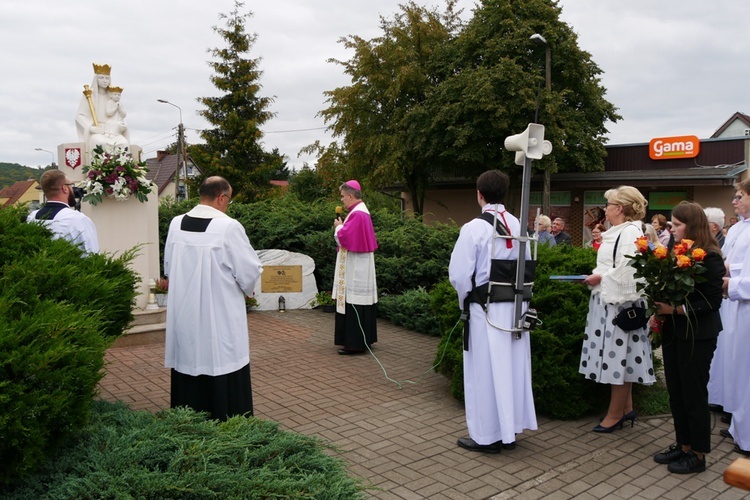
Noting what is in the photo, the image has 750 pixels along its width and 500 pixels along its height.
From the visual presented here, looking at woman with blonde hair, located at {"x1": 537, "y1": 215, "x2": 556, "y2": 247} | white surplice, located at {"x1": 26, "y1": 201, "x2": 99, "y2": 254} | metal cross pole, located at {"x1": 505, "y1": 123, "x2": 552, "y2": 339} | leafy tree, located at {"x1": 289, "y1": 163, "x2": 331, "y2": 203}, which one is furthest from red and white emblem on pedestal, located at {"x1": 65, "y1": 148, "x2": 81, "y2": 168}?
leafy tree, located at {"x1": 289, "y1": 163, "x2": 331, "y2": 203}

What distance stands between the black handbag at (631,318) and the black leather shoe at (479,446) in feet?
4.38

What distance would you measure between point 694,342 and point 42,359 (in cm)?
410

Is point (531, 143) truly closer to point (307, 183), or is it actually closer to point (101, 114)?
point (101, 114)

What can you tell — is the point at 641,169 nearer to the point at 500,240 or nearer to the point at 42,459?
the point at 500,240

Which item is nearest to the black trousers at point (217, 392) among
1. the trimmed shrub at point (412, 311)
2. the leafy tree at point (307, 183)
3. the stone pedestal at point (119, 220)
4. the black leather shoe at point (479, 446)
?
the black leather shoe at point (479, 446)

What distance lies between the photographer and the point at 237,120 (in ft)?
112

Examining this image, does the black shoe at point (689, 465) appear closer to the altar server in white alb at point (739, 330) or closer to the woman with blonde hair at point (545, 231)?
the altar server in white alb at point (739, 330)

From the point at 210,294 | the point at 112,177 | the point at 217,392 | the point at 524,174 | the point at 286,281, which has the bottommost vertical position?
the point at 217,392

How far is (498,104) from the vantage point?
2639 centimetres

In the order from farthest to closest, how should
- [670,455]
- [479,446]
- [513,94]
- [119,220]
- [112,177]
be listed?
[513,94], [119,220], [112,177], [479,446], [670,455]

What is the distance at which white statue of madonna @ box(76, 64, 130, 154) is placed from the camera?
30.3ft

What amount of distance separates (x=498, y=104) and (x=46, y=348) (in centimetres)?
2567

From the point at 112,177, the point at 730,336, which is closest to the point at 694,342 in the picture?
the point at 730,336

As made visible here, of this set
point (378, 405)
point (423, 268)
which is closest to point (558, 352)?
point (378, 405)
